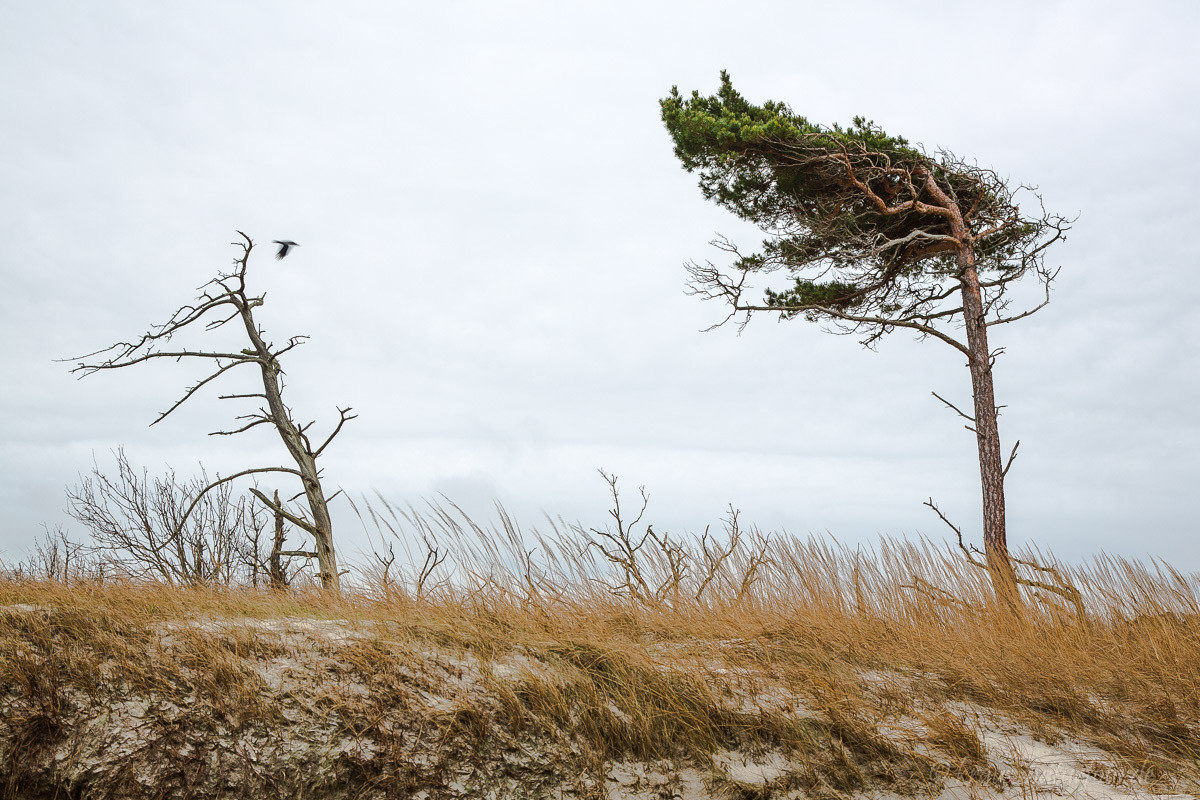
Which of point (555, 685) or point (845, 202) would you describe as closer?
point (555, 685)

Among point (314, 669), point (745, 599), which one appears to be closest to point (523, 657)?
point (314, 669)

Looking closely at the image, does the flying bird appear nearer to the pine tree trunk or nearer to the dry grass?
the dry grass

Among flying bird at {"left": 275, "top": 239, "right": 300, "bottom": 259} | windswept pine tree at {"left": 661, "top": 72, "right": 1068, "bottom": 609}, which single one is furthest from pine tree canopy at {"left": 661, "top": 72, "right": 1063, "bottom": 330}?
flying bird at {"left": 275, "top": 239, "right": 300, "bottom": 259}

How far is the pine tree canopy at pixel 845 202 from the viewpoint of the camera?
995 cm

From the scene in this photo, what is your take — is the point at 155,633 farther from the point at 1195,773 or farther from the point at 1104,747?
the point at 1195,773

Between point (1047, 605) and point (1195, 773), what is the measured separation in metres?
2.89

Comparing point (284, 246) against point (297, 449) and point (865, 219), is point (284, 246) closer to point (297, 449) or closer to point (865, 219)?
point (297, 449)

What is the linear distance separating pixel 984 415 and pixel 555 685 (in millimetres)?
7865

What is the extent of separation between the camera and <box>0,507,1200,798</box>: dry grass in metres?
3.29

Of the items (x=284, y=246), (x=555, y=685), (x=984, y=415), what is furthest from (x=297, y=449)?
(x=984, y=415)

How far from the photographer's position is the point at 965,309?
393 inches

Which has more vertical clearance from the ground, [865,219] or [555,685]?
[865,219]

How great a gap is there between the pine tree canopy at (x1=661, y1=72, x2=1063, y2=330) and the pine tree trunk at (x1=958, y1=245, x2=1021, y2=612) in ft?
0.84

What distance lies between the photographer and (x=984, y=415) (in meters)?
9.45
